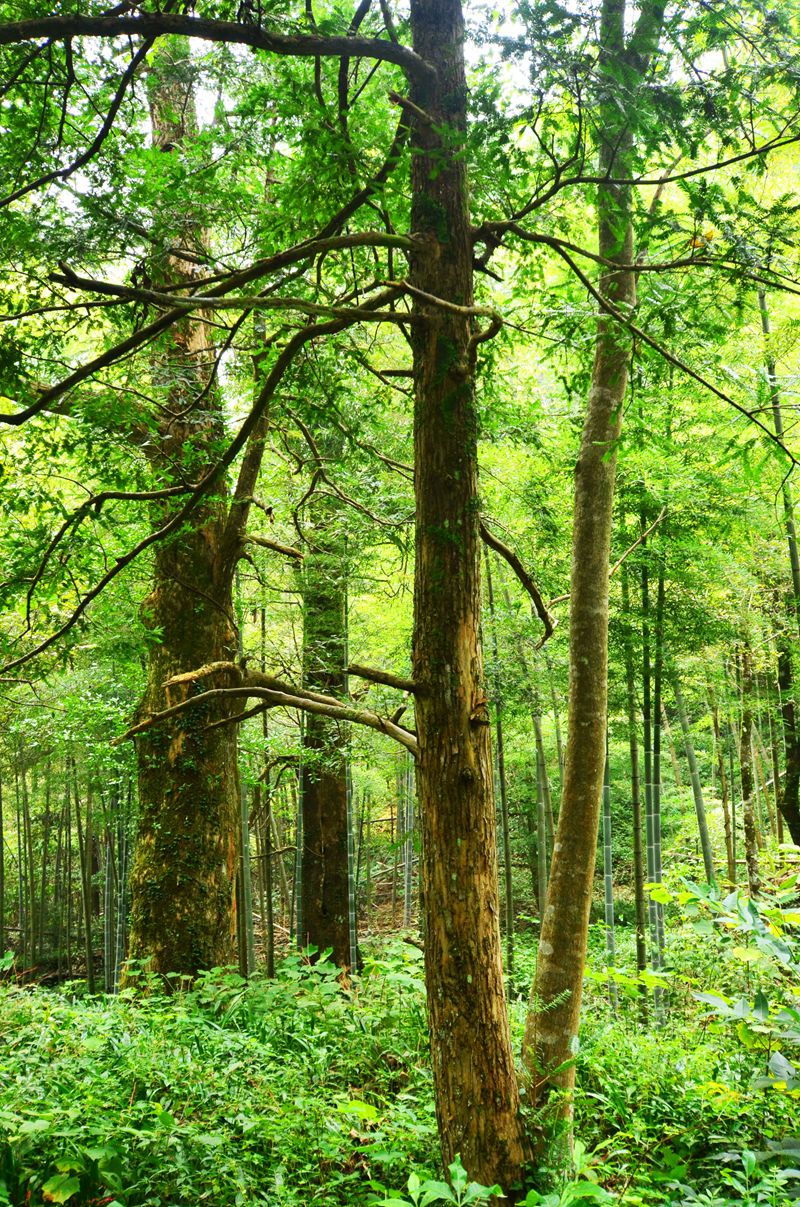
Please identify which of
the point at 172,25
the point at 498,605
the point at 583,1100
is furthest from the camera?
the point at 498,605

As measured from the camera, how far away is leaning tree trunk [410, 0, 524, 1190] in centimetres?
230

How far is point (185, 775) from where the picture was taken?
466 cm

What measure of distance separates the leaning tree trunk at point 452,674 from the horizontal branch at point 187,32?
0.90 feet

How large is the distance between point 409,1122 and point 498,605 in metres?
5.77

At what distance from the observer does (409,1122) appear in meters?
2.71

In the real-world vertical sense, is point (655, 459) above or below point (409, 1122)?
above

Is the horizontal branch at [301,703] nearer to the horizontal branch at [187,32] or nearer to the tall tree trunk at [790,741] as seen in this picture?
the horizontal branch at [187,32]

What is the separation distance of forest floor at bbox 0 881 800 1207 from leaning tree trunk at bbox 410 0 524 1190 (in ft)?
0.93

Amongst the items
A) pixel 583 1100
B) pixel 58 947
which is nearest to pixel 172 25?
pixel 583 1100

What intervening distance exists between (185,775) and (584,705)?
264 centimetres

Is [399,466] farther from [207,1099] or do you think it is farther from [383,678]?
[207,1099]

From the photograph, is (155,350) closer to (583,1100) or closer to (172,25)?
(172,25)

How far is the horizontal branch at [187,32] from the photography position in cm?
187

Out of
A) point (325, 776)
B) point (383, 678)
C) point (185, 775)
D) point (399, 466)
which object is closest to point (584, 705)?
point (383, 678)
